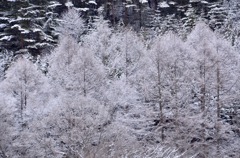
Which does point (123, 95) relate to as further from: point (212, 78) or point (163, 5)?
point (163, 5)

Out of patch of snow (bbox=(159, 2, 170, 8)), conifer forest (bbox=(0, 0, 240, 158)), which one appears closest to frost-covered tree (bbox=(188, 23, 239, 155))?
conifer forest (bbox=(0, 0, 240, 158))

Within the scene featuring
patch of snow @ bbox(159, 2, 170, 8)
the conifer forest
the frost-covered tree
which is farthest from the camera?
patch of snow @ bbox(159, 2, 170, 8)

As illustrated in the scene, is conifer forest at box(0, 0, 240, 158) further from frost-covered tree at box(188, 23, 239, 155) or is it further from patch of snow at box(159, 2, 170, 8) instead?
patch of snow at box(159, 2, 170, 8)

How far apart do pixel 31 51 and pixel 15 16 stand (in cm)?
491

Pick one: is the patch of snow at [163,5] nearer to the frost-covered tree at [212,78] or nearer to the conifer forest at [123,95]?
the conifer forest at [123,95]

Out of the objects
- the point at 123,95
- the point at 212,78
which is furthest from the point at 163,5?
the point at 123,95

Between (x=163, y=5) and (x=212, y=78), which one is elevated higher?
(x=163, y=5)

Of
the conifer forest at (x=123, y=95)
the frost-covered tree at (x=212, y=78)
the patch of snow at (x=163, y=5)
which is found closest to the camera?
the conifer forest at (x=123, y=95)

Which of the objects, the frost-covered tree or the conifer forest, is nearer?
the conifer forest

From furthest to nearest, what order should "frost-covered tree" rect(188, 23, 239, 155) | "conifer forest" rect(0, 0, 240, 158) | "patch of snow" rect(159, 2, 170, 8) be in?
"patch of snow" rect(159, 2, 170, 8), "frost-covered tree" rect(188, 23, 239, 155), "conifer forest" rect(0, 0, 240, 158)

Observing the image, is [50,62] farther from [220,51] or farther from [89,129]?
[220,51]

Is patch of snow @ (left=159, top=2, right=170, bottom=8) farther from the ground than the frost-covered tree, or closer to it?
farther from the ground

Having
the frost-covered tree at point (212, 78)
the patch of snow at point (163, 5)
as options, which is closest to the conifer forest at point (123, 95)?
the frost-covered tree at point (212, 78)

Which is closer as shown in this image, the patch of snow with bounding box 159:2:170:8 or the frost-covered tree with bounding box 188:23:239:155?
the frost-covered tree with bounding box 188:23:239:155
